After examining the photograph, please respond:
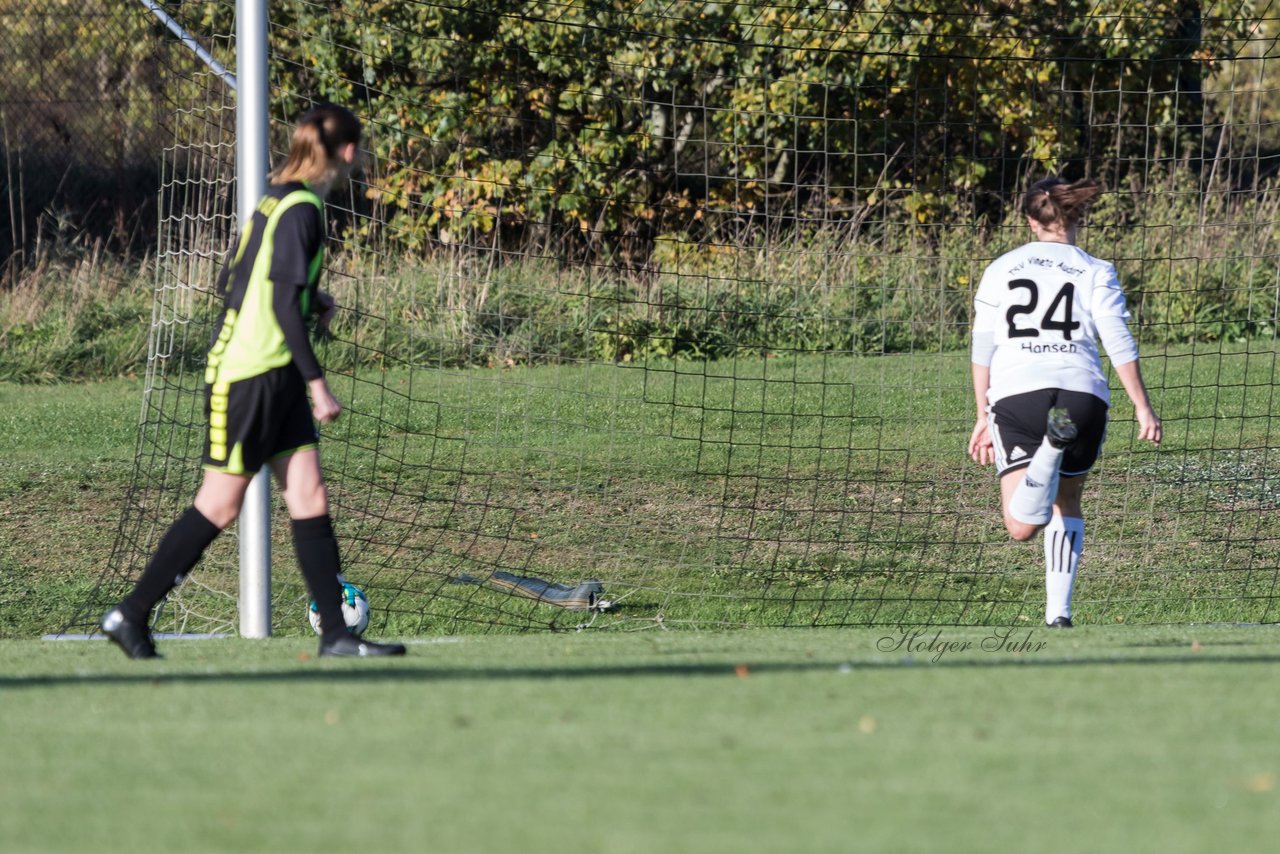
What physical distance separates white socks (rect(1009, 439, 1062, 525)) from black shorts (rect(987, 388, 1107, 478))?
0.27ft

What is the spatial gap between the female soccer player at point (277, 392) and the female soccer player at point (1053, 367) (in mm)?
2662

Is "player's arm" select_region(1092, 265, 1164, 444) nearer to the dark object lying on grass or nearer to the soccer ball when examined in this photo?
the dark object lying on grass

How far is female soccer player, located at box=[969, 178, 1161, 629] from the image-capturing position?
642 centimetres

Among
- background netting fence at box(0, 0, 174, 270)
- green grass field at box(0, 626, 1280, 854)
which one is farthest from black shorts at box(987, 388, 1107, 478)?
background netting fence at box(0, 0, 174, 270)

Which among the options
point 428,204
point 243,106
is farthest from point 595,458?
point 243,106

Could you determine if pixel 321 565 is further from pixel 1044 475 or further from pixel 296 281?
pixel 1044 475

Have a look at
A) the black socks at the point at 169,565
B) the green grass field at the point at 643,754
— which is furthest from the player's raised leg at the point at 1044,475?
the black socks at the point at 169,565

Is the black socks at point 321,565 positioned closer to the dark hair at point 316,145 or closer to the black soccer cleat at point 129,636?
the black soccer cleat at point 129,636

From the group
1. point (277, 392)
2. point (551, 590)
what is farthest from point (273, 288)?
point (551, 590)

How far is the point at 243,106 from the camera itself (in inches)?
261

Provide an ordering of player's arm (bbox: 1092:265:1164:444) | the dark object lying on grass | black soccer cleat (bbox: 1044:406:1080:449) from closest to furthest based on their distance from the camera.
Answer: black soccer cleat (bbox: 1044:406:1080:449) → player's arm (bbox: 1092:265:1164:444) → the dark object lying on grass

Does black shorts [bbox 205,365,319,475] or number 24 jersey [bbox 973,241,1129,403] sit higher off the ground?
number 24 jersey [bbox 973,241,1129,403]

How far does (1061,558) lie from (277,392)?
3.28 metres

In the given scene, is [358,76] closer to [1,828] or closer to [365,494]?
[365,494]
